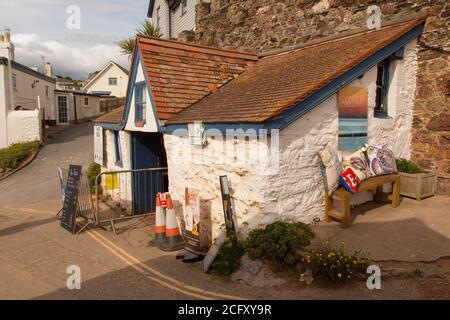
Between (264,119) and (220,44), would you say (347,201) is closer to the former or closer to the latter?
(264,119)

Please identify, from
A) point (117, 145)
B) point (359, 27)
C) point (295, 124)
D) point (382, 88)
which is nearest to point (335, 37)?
point (359, 27)

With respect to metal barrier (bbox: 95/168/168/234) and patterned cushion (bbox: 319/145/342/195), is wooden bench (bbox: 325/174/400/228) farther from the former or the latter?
metal barrier (bbox: 95/168/168/234)

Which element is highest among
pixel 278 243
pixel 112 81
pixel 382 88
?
pixel 112 81

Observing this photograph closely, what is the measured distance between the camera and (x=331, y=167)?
680 centimetres

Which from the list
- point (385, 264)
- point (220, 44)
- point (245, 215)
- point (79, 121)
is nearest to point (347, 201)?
point (385, 264)

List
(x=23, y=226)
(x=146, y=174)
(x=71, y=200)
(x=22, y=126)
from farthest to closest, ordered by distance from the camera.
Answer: (x=22, y=126) → (x=146, y=174) → (x=23, y=226) → (x=71, y=200)

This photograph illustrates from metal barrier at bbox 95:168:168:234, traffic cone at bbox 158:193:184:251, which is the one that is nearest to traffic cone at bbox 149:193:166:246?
traffic cone at bbox 158:193:184:251

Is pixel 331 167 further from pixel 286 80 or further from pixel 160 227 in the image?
pixel 160 227

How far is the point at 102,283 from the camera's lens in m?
5.75

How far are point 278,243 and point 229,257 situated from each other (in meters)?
0.94

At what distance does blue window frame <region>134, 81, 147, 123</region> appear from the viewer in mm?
9855

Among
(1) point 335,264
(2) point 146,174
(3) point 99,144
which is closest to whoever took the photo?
(1) point 335,264

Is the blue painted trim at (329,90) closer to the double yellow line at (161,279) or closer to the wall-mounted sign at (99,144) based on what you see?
Answer: the double yellow line at (161,279)

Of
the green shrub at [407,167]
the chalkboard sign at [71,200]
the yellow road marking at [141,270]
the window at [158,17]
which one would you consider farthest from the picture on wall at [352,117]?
the window at [158,17]
